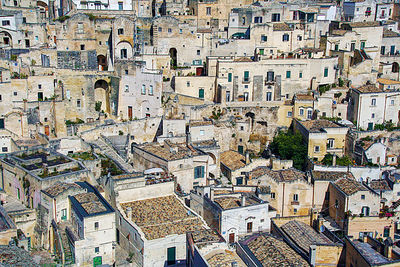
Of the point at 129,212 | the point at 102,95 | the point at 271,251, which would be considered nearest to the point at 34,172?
the point at 129,212

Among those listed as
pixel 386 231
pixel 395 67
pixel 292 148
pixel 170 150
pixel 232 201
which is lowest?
pixel 386 231

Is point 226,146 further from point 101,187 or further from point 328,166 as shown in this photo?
point 101,187

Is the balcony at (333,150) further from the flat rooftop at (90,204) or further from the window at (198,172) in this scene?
the flat rooftop at (90,204)

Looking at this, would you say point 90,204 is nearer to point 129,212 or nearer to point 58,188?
point 129,212

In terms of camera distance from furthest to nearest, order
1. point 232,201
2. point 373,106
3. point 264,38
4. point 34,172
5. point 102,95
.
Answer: point 264,38, point 102,95, point 373,106, point 34,172, point 232,201

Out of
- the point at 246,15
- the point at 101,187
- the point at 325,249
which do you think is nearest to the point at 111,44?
the point at 246,15

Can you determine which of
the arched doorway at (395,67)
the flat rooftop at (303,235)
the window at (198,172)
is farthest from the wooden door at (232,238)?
the arched doorway at (395,67)
